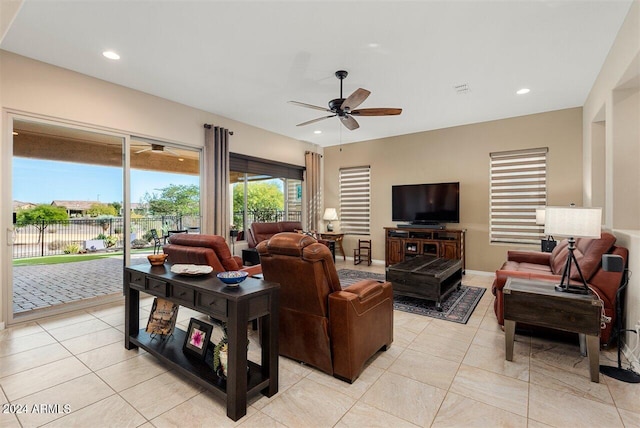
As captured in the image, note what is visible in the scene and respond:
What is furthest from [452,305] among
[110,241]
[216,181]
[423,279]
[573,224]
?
[110,241]

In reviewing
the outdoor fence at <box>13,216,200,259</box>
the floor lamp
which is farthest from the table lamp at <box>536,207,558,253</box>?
the outdoor fence at <box>13,216,200,259</box>

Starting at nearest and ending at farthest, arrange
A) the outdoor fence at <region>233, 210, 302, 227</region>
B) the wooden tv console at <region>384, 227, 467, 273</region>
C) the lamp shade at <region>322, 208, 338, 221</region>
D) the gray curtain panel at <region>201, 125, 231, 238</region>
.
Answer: the gray curtain panel at <region>201, 125, 231, 238</region>
the wooden tv console at <region>384, 227, 467, 273</region>
the outdoor fence at <region>233, 210, 302, 227</region>
the lamp shade at <region>322, 208, 338, 221</region>

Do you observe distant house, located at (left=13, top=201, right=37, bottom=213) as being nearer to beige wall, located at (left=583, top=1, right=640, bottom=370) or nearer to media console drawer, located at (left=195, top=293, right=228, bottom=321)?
media console drawer, located at (left=195, top=293, right=228, bottom=321)

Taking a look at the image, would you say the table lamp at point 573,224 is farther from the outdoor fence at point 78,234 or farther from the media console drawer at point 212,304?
the outdoor fence at point 78,234

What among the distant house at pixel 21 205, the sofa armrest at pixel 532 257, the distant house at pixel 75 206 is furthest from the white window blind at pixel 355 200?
the distant house at pixel 21 205

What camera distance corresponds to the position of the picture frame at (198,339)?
7.36ft

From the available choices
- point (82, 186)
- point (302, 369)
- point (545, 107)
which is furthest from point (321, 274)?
point (545, 107)

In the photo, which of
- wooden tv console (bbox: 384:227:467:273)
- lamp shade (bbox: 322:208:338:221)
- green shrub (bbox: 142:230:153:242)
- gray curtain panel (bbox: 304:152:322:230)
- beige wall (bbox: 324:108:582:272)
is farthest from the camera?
gray curtain panel (bbox: 304:152:322:230)

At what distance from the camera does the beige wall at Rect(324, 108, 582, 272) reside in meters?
4.98

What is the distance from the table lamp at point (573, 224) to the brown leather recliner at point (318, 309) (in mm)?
1582

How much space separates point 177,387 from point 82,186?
10.6ft

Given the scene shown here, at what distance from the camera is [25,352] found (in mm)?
2660

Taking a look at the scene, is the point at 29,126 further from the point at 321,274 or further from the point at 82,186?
the point at 321,274

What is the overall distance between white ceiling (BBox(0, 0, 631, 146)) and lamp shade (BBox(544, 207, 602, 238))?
5.70ft
